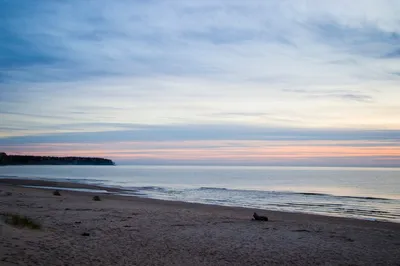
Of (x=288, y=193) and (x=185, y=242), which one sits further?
(x=288, y=193)

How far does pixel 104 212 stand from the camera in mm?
18891

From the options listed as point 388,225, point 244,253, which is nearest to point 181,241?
point 244,253

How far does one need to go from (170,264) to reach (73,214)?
Answer: 9.30m

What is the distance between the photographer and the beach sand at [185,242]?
977 centimetres

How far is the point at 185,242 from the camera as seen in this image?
488 inches

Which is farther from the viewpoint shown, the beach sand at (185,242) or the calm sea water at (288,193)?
the calm sea water at (288,193)

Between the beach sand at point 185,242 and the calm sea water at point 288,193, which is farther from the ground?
the beach sand at point 185,242

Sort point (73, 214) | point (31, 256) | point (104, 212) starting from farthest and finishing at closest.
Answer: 1. point (104, 212)
2. point (73, 214)
3. point (31, 256)

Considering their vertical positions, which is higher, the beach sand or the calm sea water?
the beach sand

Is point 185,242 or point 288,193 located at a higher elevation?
point 185,242

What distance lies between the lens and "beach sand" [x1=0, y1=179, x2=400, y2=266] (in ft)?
32.0

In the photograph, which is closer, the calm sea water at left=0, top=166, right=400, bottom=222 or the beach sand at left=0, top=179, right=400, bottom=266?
the beach sand at left=0, top=179, right=400, bottom=266

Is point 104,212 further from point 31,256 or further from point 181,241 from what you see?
point 31,256

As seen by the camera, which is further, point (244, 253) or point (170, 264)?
point (244, 253)
